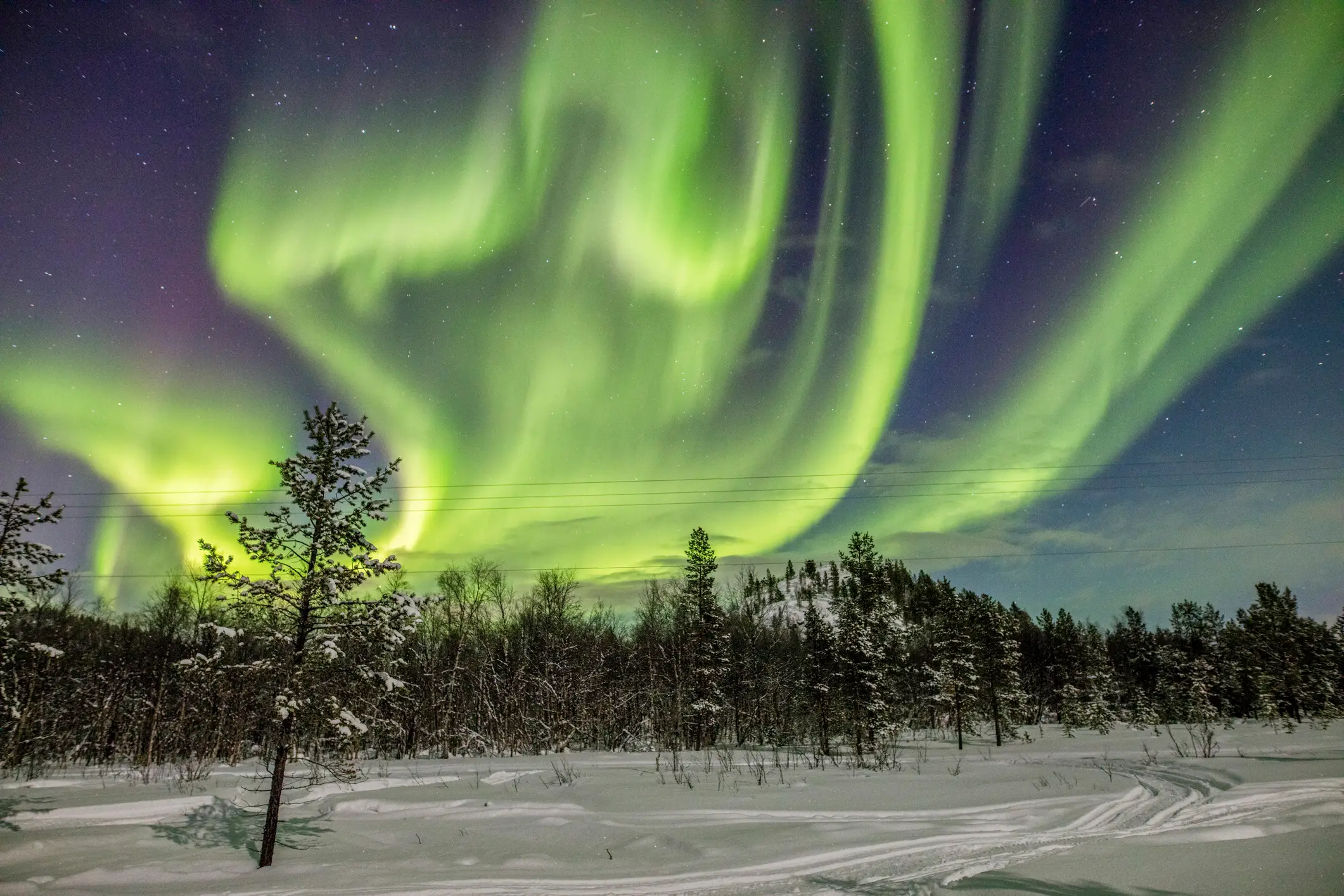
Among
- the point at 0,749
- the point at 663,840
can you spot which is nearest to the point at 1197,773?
the point at 663,840

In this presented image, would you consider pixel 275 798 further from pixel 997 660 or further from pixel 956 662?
pixel 997 660

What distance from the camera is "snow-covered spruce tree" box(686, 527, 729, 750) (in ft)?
143

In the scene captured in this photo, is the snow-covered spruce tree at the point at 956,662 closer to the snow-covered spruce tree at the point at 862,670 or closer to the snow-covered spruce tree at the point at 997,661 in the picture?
the snow-covered spruce tree at the point at 997,661

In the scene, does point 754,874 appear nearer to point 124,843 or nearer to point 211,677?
point 211,677

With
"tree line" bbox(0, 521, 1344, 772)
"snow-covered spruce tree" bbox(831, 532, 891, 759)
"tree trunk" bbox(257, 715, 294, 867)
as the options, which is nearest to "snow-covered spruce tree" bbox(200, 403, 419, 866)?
"tree trunk" bbox(257, 715, 294, 867)

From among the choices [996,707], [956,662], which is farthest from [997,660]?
[956,662]

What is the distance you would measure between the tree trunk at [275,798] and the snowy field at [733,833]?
1.41 feet

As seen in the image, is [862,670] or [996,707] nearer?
[862,670]

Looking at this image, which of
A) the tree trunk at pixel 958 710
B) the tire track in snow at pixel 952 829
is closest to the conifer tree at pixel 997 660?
the tree trunk at pixel 958 710

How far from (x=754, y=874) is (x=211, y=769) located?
35.7 metres

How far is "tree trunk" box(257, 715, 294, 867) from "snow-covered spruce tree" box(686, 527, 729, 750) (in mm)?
32272

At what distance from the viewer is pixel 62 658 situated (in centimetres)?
4547

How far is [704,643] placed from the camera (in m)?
44.7

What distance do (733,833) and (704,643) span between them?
33.9 meters
